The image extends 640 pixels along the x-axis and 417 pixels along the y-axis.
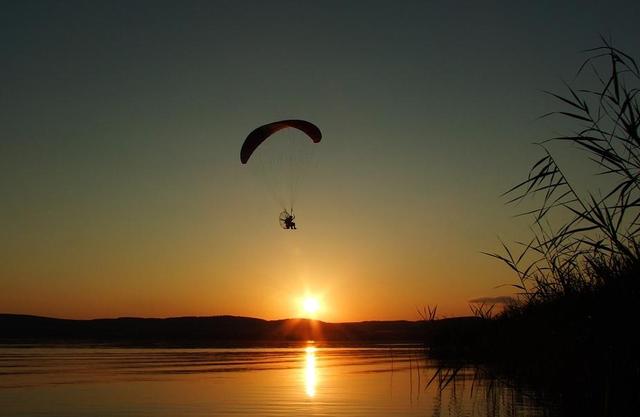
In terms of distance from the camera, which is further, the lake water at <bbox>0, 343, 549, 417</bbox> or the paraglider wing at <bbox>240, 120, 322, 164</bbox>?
the paraglider wing at <bbox>240, 120, 322, 164</bbox>

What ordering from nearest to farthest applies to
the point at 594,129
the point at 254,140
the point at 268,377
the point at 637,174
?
the point at 637,174, the point at 594,129, the point at 268,377, the point at 254,140

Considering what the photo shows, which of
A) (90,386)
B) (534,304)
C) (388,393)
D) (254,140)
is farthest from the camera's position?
(254,140)

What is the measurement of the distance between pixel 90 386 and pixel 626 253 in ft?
55.2

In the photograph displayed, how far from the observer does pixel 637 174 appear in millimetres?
7926

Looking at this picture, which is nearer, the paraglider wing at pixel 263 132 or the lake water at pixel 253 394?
the lake water at pixel 253 394

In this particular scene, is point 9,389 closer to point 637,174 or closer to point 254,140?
point 254,140

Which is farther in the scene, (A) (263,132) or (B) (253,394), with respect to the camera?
(A) (263,132)

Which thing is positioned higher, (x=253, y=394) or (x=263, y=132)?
(x=263, y=132)

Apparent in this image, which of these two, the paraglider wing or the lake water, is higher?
the paraglider wing

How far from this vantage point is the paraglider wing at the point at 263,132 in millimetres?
29188

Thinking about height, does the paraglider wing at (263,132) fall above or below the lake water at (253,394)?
above

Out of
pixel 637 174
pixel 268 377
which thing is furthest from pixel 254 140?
pixel 637 174

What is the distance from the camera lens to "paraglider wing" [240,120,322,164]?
95.8ft

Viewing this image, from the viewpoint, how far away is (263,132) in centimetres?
2923
